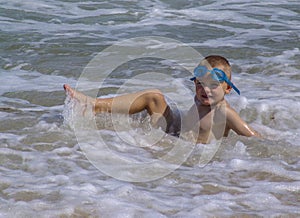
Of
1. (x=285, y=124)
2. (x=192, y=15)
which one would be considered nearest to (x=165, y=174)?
(x=285, y=124)

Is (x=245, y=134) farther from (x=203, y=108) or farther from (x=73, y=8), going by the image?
(x=73, y=8)

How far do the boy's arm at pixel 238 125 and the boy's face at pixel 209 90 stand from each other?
5.6 inches

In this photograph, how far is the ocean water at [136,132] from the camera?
307cm

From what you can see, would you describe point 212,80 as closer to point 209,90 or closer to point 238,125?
point 209,90

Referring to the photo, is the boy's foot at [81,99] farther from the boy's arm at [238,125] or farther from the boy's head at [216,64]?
the boy's arm at [238,125]

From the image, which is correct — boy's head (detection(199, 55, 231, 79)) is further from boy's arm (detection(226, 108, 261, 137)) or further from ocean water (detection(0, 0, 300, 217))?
ocean water (detection(0, 0, 300, 217))

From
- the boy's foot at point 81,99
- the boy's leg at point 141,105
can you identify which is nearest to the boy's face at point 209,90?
the boy's leg at point 141,105

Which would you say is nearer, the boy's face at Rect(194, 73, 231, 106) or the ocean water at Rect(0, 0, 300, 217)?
the ocean water at Rect(0, 0, 300, 217)

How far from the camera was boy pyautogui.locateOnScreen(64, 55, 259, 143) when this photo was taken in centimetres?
445

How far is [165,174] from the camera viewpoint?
3545mm

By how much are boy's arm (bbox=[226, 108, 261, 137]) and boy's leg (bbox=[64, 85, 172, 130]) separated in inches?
19.8

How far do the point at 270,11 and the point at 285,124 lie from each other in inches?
263

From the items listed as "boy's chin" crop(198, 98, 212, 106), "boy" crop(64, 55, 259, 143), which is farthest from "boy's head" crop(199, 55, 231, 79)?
"boy's chin" crop(198, 98, 212, 106)

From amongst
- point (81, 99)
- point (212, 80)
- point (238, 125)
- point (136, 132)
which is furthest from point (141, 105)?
point (238, 125)
